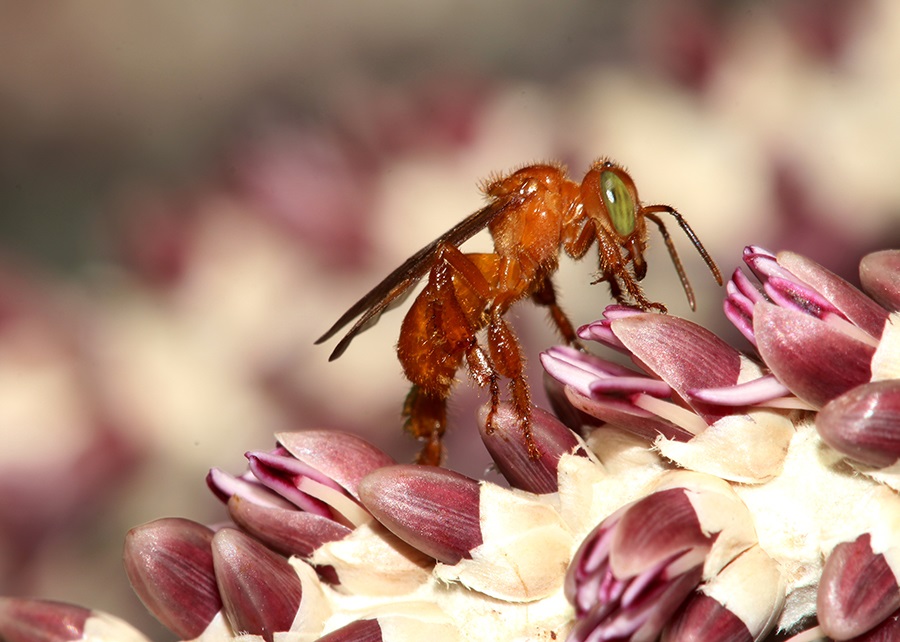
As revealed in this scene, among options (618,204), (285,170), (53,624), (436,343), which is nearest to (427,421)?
(436,343)

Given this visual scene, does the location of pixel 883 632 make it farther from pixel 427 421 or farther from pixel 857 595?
pixel 427 421

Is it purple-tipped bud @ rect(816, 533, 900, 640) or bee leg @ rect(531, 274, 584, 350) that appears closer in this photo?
purple-tipped bud @ rect(816, 533, 900, 640)

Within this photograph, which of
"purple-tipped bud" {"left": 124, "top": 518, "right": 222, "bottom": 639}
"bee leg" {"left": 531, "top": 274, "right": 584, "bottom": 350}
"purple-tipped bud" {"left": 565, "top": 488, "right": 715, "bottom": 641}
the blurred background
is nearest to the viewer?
"purple-tipped bud" {"left": 565, "top": 488, "right": 715, "bottom": 641}

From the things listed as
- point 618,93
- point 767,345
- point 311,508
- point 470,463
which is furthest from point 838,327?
point 618,93

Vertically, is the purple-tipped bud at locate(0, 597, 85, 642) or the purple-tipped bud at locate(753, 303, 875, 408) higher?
the purple-tipped bud at locate(753, 303, 875, 408)

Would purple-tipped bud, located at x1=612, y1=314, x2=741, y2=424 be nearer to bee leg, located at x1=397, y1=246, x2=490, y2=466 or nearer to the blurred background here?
bee leg, located at x1=397, y1=246, x2=490, y2=466

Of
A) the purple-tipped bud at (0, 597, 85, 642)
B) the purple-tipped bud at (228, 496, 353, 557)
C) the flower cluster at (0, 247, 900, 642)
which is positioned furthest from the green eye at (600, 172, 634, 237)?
the purple-tipped bud at (0, 597, 85, 642)

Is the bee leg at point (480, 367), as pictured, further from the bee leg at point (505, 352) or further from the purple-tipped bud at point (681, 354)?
the purple-tipped bud at point (681, 354)
